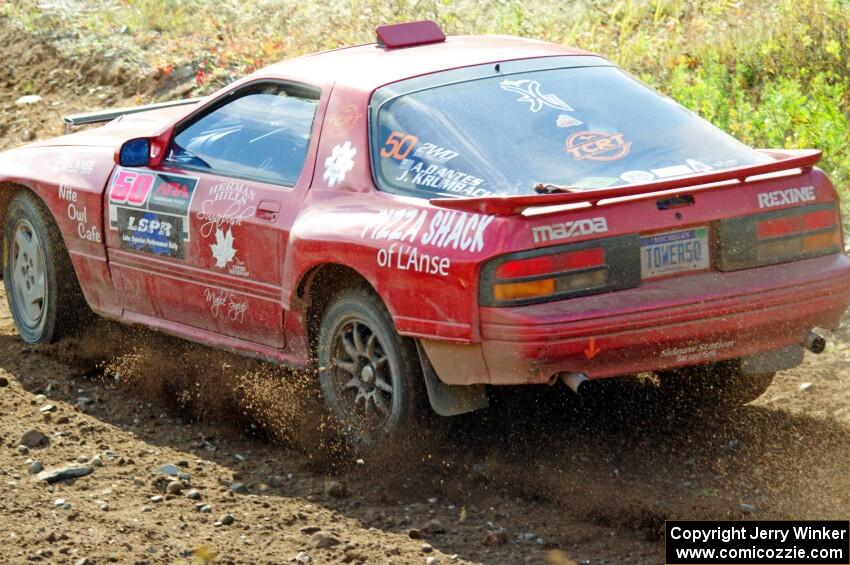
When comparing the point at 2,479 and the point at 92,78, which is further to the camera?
the point at 92,78

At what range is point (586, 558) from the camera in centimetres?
429

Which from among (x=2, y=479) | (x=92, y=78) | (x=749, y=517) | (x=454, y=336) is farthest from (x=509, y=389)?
(x=92, y=78)

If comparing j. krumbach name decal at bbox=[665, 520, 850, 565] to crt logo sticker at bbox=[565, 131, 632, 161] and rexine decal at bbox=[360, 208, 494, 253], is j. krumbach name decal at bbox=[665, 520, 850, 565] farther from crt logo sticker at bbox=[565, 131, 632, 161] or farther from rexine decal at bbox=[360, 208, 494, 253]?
crt logo sticker at bbox=[565, 131, 632, 161]

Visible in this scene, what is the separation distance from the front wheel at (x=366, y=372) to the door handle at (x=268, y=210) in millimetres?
494

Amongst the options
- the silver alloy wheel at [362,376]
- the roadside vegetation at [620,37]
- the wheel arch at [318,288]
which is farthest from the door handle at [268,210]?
the roadside vegetation at [620,37]

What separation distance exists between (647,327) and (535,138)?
0.95 meters

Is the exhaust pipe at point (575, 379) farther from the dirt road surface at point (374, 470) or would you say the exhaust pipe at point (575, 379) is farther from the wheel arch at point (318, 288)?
the wheel arch at point (318, 288)

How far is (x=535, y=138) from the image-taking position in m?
5.21

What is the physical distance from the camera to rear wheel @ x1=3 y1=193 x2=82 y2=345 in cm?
711

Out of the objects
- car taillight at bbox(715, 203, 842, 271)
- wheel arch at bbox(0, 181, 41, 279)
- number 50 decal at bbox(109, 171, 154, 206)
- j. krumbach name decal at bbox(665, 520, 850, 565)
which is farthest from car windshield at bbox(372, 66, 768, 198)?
wheel arch at bbox(0, 181, 41, 279)

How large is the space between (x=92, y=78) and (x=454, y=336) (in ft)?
30.2

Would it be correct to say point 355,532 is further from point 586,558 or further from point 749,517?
point 749,517

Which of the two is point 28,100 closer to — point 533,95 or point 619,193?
point 533,95

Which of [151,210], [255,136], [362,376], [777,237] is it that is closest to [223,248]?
[255,136]
